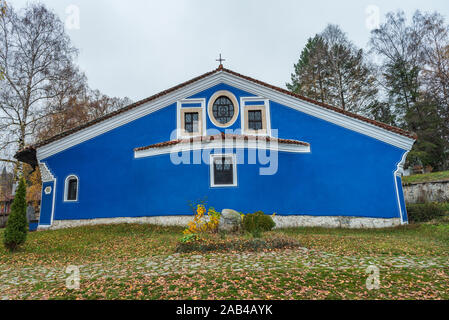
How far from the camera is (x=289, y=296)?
13.5 feet

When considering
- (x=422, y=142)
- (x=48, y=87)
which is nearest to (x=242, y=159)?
(x=48, y=87)

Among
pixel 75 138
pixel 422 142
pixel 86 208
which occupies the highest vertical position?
pixel 422 142

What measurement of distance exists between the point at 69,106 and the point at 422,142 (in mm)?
34661

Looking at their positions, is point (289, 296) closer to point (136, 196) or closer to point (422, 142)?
point (136, 196)

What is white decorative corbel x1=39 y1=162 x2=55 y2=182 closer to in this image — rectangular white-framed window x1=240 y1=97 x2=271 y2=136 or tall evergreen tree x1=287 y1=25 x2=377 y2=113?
rectangular white-framed window x1=240 y1=97 x2=271 y2=136

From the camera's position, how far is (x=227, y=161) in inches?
497

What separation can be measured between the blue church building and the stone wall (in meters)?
5.98

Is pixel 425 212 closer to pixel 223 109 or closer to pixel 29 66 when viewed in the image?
pixel 223 109

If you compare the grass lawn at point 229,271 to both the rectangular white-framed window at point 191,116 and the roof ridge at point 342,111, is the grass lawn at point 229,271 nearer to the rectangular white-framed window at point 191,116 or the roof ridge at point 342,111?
the roof ridge at point 342,111

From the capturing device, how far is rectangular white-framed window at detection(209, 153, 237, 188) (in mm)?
12414

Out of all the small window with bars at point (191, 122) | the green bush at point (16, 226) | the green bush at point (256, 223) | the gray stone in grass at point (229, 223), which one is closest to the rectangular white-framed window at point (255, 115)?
the small window with bars at point (191, 122)

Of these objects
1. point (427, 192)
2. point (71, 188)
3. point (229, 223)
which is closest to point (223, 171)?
point (229, 223)

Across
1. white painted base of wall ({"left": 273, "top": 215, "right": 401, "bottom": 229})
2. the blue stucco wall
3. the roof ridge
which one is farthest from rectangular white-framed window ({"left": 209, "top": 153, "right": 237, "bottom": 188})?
the roof ridge

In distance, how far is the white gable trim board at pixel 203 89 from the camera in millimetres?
13125
